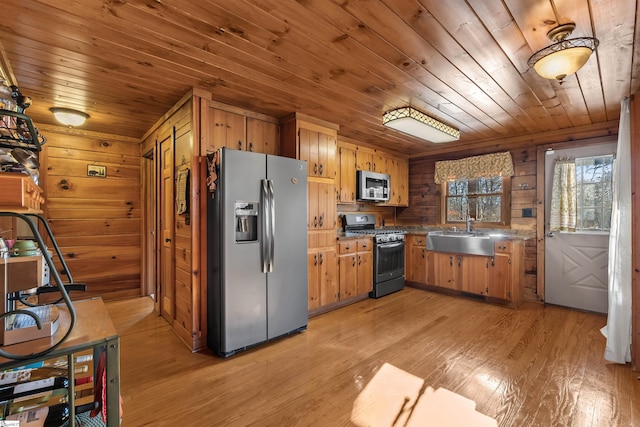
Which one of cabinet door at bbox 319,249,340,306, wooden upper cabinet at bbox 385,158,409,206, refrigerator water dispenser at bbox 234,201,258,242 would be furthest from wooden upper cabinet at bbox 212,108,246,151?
Answer: wooden upper cabinet at bbox 385,158,409,206

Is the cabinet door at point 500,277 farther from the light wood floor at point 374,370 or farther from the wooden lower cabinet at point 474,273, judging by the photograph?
the light wood floor at point 374,370

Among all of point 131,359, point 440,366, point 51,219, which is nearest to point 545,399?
point 440,366

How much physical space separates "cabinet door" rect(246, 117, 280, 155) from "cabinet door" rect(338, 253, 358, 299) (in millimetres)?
1652

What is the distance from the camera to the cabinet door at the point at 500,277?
12.9 feet

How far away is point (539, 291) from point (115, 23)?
5322 millimetres

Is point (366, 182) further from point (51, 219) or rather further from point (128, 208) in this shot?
point (51, 219)

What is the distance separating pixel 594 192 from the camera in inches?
149

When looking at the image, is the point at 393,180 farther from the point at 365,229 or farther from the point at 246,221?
the point at 246,221

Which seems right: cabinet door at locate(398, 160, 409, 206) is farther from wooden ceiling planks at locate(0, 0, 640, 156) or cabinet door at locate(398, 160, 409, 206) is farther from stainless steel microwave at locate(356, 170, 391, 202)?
wooden ceiling planks at locate(0, 0, 640, 156)

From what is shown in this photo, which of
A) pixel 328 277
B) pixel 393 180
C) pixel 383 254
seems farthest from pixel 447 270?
pixel 328 277

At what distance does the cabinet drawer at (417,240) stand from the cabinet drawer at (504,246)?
1.02m

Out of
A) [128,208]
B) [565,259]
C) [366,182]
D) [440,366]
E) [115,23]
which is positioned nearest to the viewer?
[115,23]

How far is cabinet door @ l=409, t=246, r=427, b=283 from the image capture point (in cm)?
477

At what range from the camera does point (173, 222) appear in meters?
3.13
